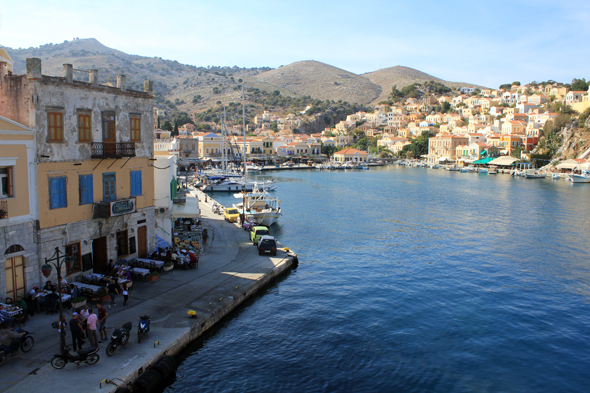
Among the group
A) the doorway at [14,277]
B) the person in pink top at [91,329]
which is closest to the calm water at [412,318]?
the person in pink top at [91,329]

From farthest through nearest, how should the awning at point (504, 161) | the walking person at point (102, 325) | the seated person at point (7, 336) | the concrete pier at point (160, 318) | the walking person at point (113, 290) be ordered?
the awning at point (504, 161) → the walking person at point (113, 290) → the walking person at point (102, 325) → the seated person at point (7, 336) → the concrete pier at point (160, 318)

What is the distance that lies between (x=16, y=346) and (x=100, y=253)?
658 centimetres

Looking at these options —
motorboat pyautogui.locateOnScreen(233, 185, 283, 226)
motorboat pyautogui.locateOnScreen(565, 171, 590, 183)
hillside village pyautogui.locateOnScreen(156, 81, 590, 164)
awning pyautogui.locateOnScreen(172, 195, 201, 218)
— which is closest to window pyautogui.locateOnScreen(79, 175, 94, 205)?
awning pyautogui.locateOnScreen(172, 195, 201, 218)

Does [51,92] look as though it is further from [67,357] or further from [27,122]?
[67,357]

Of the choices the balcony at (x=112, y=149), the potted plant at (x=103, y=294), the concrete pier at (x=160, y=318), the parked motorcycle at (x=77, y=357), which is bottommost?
the concrete pier at (x=160, y=318)

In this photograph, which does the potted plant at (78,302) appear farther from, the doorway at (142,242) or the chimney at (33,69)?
the chimney at (33,69)

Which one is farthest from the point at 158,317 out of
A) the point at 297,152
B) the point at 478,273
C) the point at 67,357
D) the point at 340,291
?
the point at 297,152

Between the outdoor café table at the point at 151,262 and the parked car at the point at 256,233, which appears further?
the parked car at the point at 256,233

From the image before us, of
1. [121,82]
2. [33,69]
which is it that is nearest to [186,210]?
[121,82]

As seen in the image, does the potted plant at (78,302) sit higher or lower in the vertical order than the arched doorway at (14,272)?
lower

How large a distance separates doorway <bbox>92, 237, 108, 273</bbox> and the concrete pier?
1772 millimetres

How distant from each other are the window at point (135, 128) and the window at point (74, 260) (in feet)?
17.0

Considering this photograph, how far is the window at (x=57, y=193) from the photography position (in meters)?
14.6

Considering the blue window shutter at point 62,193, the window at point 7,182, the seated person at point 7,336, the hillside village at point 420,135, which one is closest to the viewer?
the seated person at point 7,336
